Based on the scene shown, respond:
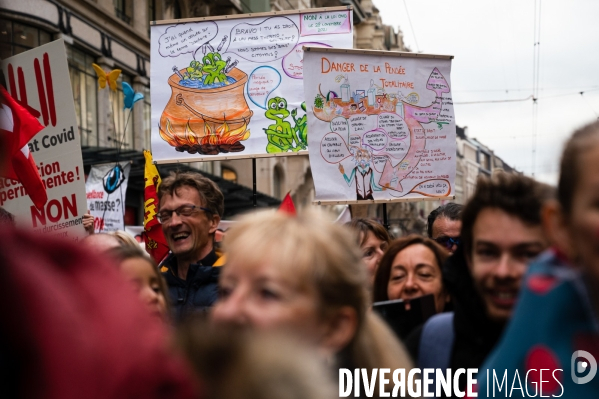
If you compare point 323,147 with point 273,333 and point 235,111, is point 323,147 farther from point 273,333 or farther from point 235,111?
point 273,333

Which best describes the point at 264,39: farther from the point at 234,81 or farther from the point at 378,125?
the point at 378,125

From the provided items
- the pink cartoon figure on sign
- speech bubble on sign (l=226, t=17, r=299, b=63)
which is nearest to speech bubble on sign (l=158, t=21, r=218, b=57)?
speech bubble on sign (l=226, t=17, r=299, b=63)

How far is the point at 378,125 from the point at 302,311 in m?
4.93

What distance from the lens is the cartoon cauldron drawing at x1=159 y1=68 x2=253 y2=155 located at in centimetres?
689

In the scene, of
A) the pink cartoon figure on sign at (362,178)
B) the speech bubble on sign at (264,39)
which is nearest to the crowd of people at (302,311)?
the pink cartoon figure on sign at (362,178)

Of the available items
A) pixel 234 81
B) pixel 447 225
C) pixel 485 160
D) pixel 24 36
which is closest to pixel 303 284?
pixel 447 225

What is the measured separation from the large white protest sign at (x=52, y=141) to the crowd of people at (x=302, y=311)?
293 centimetres

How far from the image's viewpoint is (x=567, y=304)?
1.25 metres

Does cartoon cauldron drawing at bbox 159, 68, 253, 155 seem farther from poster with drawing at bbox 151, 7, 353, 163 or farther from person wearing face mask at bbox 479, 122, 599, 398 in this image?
person wearing face mask at bbox 479, 122, 599, 398

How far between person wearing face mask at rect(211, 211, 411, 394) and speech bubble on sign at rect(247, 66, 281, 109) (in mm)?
5258

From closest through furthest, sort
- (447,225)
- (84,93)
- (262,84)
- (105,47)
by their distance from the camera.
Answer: (447,225)
(262,84)
(84,93)
(105,47)

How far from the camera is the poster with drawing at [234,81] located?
691 centimetres

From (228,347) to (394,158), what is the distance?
5554mm

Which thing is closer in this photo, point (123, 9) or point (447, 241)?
point (447, 241)
